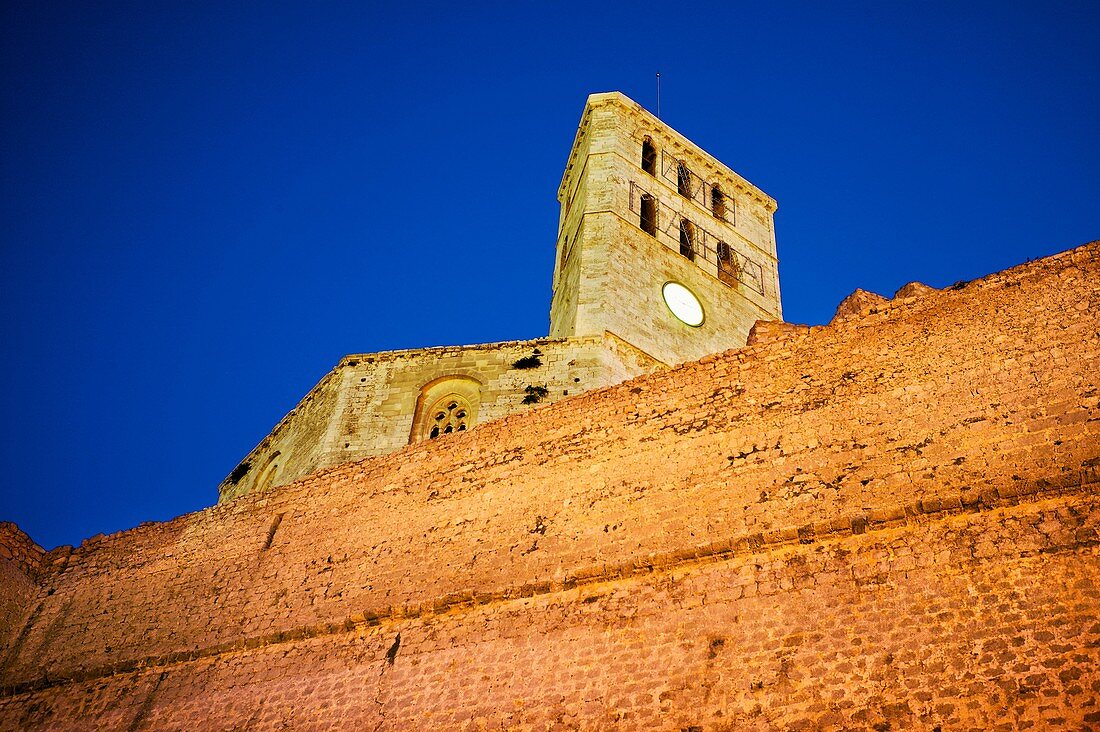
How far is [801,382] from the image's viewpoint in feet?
28.3

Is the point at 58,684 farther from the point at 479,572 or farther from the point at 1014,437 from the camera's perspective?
the point at 1014,437

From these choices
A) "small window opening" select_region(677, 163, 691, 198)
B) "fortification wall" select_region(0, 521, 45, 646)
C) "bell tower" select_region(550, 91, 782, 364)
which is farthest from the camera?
"small window opening" select_region(677, 163, 691, 198)

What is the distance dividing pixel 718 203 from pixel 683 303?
251 inches

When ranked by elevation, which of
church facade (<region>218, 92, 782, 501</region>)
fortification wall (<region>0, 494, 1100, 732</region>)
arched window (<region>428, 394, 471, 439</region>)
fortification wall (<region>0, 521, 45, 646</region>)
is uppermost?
church facade (<region>218, 92, 782, 501</region>)

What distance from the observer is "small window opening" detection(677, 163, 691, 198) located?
86.9ft

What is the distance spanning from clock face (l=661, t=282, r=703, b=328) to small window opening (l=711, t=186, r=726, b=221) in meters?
4.99

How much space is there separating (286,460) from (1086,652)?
15.2m

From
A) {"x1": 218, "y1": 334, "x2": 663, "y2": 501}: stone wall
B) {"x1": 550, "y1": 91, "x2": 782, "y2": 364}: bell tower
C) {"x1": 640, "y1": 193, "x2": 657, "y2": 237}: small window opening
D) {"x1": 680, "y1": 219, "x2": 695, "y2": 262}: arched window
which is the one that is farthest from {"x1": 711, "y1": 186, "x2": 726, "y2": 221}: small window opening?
{"x1": 218, "y1": 334, "x2": 663, "y2": 501}: stone wall

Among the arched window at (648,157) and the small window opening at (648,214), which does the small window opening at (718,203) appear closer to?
the arched window at (648,157)

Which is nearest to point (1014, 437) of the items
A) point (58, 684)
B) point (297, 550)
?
point (297, 550)

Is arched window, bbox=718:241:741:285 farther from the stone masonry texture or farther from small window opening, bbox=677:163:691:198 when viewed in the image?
the stone masonry texture

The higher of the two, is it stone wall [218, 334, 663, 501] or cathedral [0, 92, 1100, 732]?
stone wall [218, 334, 663, 501]

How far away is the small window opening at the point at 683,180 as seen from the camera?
2650 centimetres

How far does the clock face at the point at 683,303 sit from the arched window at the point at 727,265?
213cm
